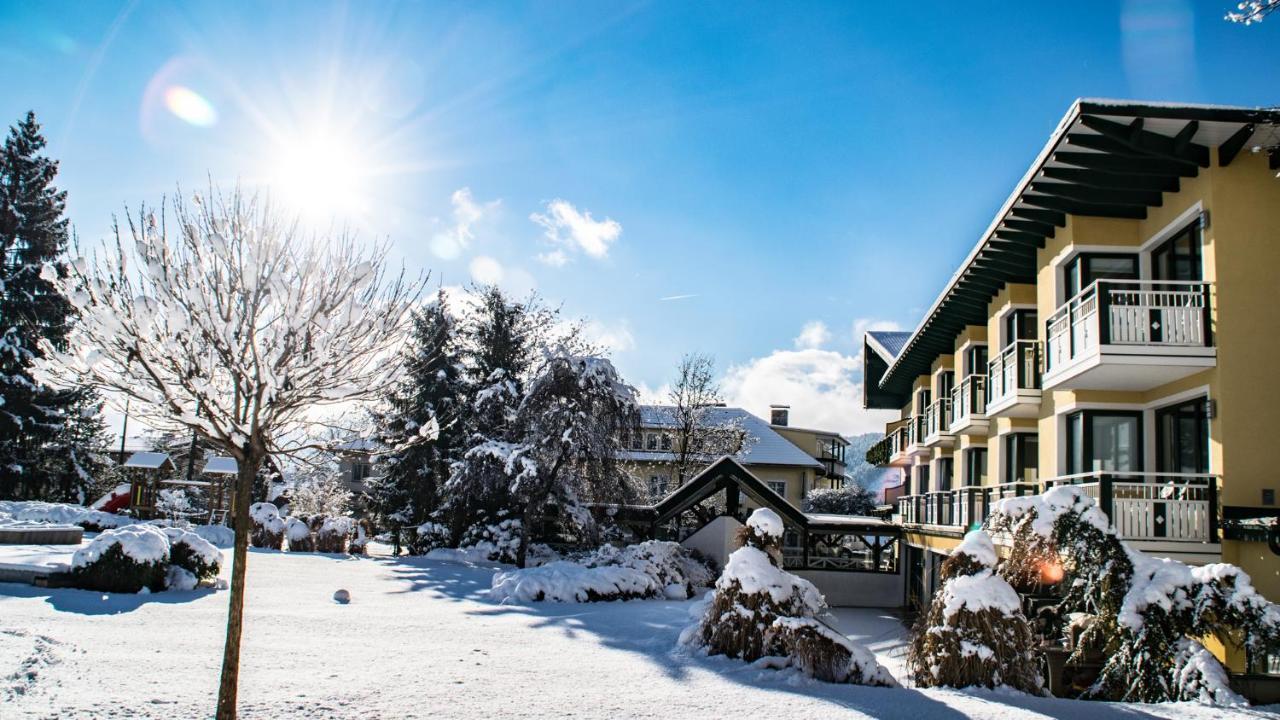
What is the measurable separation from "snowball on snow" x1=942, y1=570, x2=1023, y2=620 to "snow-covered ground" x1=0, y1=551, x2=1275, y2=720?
0.91 meters

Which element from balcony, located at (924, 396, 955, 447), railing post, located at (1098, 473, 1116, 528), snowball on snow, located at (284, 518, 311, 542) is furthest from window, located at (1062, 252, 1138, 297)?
snowball on snow, located at (284, 518, 311, 542)

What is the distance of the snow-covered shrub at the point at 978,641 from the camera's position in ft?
28.4

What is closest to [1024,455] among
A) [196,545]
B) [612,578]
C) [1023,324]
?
[1023,324]

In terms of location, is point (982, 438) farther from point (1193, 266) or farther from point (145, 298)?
point (145, 298)

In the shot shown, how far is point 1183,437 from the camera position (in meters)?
12.6

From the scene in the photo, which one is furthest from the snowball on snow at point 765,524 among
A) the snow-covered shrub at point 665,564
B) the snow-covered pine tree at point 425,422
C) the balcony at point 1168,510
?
the snow-covered pine tree at point 425,422

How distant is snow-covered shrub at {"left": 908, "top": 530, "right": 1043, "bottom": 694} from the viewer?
28.4 feet

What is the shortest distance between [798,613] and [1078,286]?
845 centimetres

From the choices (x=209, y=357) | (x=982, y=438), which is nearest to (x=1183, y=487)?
(x=982, y=438)

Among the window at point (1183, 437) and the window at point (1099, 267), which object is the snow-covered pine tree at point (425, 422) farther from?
the window at point (1183, 437)

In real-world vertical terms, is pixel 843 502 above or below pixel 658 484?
below

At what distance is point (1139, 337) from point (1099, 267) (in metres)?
2.80

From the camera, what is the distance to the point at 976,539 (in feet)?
31.5

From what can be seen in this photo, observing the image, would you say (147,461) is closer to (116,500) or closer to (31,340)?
(116,500)
